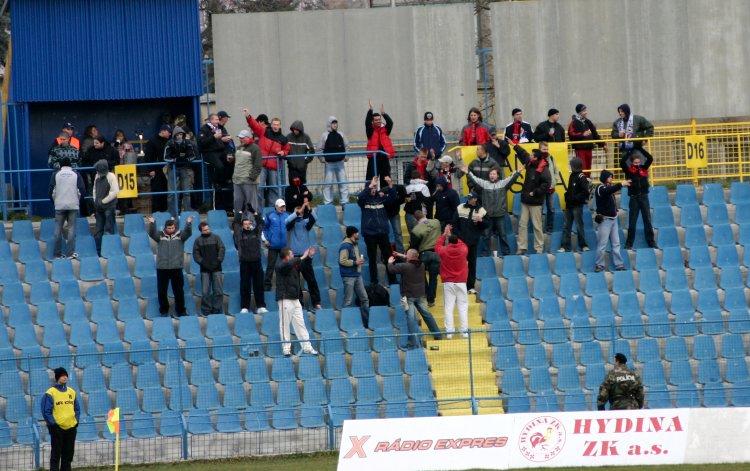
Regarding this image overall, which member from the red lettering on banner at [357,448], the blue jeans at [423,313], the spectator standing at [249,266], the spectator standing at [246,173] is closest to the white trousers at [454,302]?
the blue jeans at [423,313]

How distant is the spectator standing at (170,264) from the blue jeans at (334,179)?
A: 10.7ft

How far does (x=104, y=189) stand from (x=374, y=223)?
14.2ft

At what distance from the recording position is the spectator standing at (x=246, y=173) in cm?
2178

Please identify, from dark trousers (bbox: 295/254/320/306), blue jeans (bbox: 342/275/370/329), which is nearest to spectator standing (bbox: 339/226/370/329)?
blue jeans (bbox: 342/275/370/329)

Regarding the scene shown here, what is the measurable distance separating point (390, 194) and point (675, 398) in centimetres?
545

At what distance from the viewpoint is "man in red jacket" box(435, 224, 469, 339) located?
20.3 metres

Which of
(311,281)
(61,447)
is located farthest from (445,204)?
(61,447)

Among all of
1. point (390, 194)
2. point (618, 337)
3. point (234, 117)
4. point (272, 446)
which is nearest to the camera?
point (272, 446)

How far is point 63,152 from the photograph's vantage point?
2248cm

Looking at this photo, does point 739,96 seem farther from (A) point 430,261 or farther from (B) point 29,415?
(B) point 29,415

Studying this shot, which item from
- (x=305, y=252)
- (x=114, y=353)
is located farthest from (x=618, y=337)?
(x=114, y=353)

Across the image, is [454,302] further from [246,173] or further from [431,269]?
[246,173]

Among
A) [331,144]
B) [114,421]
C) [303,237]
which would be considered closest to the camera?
[114,421]

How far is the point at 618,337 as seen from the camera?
19734mm
